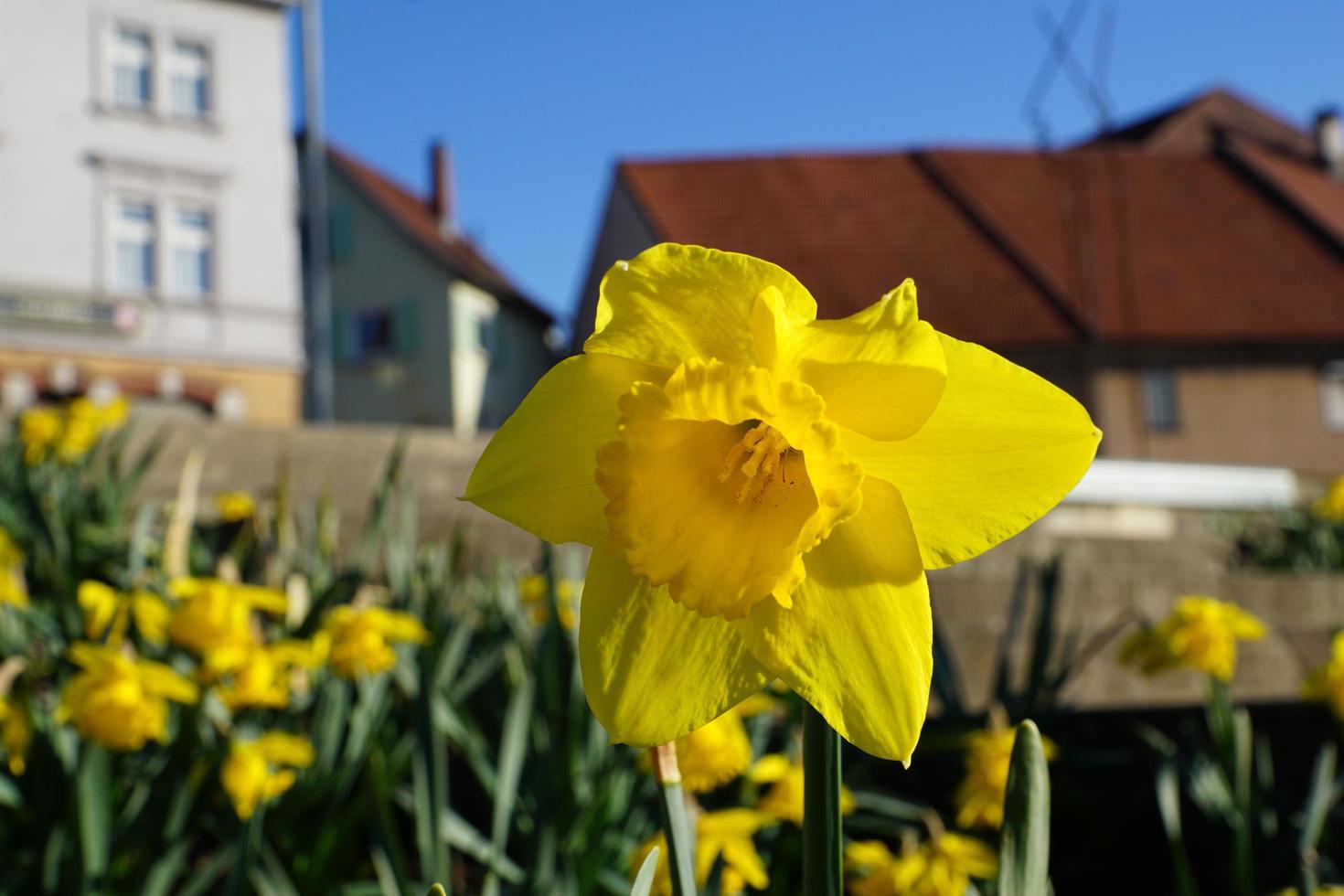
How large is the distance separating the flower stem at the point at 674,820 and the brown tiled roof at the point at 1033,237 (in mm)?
15210

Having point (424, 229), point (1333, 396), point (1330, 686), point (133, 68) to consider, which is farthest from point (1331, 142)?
point (1330, 686)

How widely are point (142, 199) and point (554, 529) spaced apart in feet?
53.4

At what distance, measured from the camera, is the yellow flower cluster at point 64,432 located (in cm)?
315

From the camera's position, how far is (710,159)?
17.6 meters

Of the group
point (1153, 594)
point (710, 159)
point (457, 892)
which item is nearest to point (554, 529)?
point (457, 892)

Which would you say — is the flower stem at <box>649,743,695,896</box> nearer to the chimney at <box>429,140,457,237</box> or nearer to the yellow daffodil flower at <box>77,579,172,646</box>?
the yellow daffodil flower at <box>77,579,172,646</box>

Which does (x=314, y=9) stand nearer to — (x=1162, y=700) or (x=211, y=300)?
(x=211, y=300)

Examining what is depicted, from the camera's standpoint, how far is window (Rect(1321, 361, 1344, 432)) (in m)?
17.8

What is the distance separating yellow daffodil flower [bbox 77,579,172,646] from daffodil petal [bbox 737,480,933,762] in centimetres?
116

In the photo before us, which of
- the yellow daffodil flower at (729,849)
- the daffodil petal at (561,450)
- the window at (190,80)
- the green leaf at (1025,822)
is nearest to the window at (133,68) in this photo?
the window at (190,80)

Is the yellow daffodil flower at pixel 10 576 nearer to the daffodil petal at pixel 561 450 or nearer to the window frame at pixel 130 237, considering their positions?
the daffodil petal at pixel 561 450

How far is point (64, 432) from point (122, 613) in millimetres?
1756

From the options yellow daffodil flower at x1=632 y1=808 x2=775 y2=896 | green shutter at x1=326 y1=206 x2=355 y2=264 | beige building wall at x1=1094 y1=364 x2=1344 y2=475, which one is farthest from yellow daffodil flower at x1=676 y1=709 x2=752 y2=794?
green shutter at x1=326 y1=206 x2=355 y2=264

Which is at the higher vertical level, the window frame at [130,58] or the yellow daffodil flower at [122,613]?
the window frame at [130,58]
